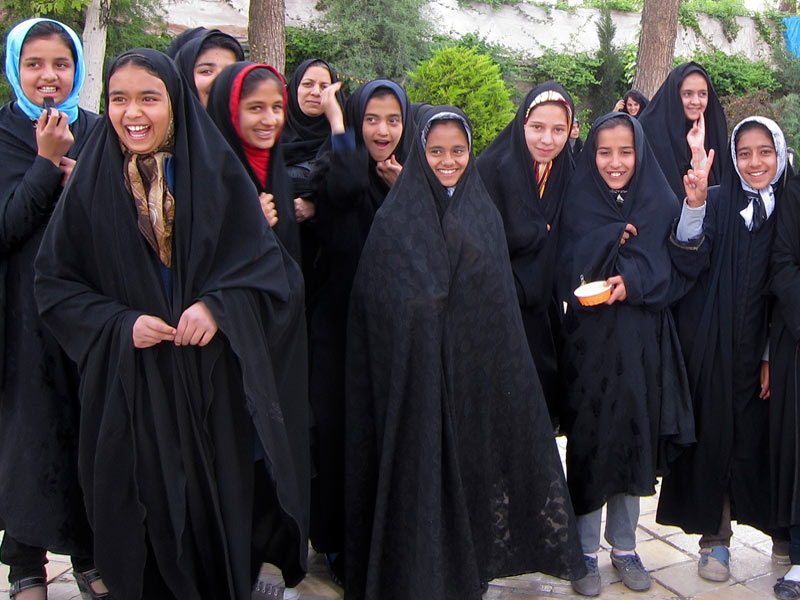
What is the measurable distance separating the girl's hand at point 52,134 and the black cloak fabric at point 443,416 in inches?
42.3

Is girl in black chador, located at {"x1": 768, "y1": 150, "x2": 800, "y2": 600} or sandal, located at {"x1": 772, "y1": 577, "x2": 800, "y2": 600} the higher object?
girl in black chador, located at {"x1": 768, "y1": 150, "x2": 800, "y2": 600}

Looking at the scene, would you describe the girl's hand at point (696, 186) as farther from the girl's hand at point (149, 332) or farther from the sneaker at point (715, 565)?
the girl's hand at point (149, 332)

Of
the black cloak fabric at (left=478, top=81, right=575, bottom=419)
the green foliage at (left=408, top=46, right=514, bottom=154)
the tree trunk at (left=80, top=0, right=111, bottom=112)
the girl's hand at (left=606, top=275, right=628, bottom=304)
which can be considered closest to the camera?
the girl's hand at (left=606, top=275, right=628, bottom=304)

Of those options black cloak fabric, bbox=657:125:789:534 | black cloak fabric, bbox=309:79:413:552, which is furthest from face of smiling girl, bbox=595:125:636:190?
black cloak fabric, bbox=309:79:413:552

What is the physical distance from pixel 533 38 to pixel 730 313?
Result: 46.4 ft

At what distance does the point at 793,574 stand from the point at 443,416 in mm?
1631

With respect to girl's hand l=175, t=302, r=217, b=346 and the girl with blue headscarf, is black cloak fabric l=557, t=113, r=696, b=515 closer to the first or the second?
girl's hand l=175, t=302, r=217, b=346

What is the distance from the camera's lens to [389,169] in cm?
320

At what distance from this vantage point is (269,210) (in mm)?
2670

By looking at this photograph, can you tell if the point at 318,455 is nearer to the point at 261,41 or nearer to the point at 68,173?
the point at 68,173

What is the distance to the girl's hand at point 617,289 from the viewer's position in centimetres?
295

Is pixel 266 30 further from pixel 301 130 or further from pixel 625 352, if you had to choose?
pixel 625 352

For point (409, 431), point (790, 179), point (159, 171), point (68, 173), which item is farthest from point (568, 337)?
point (68, 173)

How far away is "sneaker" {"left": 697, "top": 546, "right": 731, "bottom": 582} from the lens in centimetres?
324
